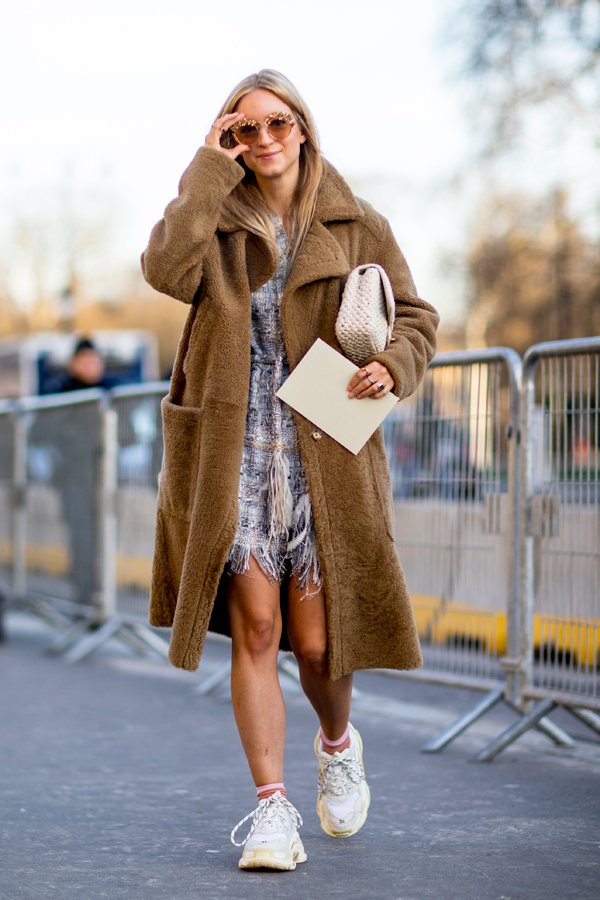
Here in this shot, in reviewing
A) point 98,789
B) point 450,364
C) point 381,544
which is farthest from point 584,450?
point 98,789

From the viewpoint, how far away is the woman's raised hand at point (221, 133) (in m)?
4.34

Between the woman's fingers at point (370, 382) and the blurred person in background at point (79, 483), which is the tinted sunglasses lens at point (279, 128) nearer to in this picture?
the woman's fingers at point (370, 382)

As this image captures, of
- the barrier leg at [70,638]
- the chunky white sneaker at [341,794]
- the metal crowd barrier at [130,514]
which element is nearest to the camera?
the chunky white sneaker at [341,794]

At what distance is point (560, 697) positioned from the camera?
6059 millimetres

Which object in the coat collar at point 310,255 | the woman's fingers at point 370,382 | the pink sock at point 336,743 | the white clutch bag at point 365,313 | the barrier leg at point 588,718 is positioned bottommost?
the barrier leg at point 588,718

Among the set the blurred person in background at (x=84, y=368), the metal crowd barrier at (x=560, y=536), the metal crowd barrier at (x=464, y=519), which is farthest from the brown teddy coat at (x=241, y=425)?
the blurred person in background at (x=84, y=368)

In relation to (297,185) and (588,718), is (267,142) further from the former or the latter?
(588,718)

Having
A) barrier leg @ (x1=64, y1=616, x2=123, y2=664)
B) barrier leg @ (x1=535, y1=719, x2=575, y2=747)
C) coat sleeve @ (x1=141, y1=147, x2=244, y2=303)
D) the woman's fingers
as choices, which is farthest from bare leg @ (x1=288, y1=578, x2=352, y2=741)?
barrier leg @ (x1=64, y1=616, x2=123, y2=664)

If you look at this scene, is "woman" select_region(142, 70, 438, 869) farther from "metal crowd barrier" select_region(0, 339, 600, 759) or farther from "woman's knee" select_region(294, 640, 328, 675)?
"metal crowd barrier" select_region(0, 339, 600, 759)

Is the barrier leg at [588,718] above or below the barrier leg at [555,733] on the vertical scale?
above

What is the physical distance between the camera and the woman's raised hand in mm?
4340

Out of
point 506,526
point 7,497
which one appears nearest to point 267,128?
point 506,526

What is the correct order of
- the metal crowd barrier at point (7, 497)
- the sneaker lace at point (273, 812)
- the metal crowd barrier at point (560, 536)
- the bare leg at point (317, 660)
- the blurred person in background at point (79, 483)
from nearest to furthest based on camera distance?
1. the sneaker lace at point (273, 812)
2. the bare leg at point (317, 660)
3. the metal crowd barrier at point (560, 536)
4. the blurred person in background at point (79, 483)
5. the metal crowd barrier at point (7, 497)

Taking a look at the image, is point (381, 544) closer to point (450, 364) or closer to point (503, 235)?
point (450, 364)
